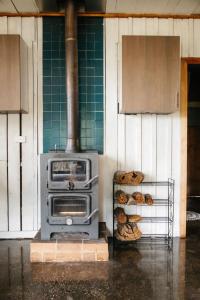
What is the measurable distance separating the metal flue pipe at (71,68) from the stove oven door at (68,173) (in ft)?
0.65

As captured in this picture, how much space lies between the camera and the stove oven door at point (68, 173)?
2.77 m

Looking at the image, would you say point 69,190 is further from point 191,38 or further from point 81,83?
point 191,38

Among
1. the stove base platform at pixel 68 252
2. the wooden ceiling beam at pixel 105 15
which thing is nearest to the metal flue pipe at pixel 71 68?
the wooden ceiling beam at pixel 105 15

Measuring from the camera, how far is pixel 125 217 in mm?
3080

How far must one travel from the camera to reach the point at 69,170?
9.19 ft

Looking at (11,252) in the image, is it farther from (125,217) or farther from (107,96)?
(107,96)

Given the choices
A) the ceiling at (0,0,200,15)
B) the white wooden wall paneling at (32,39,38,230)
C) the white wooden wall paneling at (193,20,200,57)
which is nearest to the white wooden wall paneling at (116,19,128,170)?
A: the ceiling at (0,0,200,15)

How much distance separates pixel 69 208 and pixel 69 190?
7.2 inches

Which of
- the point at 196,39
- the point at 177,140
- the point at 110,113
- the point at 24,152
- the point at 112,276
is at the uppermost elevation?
the point at 196,39

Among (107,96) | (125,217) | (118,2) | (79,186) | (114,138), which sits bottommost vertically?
(125,217)

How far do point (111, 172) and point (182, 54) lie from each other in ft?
4.90

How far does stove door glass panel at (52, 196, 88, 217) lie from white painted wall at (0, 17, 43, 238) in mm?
557

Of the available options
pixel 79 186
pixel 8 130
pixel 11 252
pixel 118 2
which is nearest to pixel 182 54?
pixel 118 2

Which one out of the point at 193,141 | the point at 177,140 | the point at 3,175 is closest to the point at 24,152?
the point at 3,175
